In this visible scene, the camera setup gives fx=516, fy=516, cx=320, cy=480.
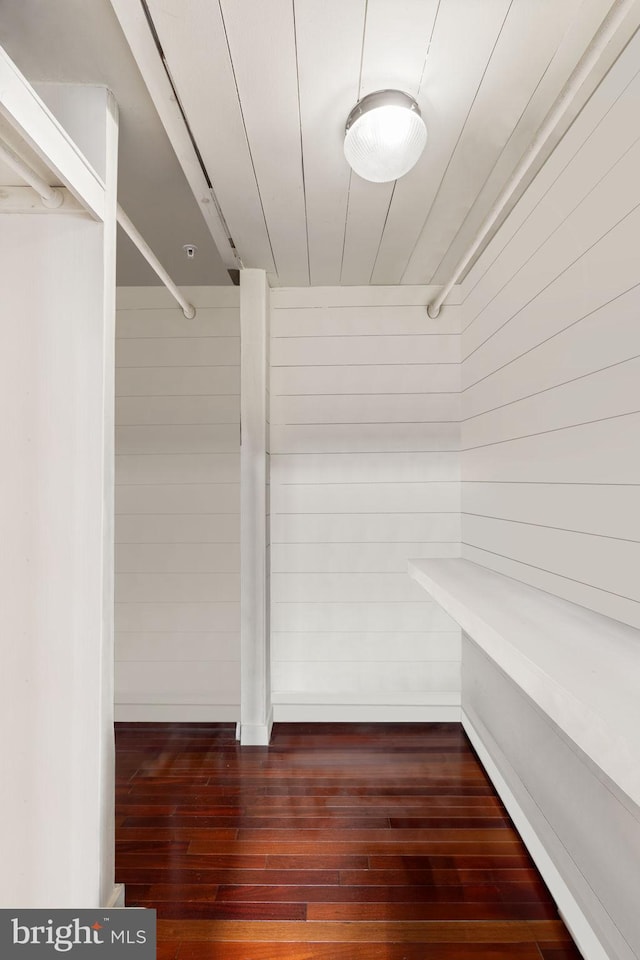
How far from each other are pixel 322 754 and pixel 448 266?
2584mm

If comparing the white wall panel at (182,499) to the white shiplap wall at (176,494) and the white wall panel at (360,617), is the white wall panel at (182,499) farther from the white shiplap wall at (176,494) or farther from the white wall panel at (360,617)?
the white wall panel at (360,617)

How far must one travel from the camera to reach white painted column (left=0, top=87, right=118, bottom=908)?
1.46 m

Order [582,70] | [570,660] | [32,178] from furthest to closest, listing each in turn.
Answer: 1. [32,178]
2. [582,70]
3. [570,660]

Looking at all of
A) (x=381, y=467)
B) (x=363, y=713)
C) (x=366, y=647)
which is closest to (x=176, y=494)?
(x=381, y=467)

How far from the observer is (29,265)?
4.99ft

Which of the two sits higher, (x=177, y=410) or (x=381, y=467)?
(x=177, y=410)

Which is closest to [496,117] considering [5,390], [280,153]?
[280,153]

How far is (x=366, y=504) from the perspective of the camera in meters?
2.97

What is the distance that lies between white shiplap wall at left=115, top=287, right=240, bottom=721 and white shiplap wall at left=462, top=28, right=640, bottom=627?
5.02 feet

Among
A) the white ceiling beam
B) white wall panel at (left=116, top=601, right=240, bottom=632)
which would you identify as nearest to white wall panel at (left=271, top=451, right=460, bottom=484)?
white wall panel at (left=116, top=601, right=240, bottom=632)

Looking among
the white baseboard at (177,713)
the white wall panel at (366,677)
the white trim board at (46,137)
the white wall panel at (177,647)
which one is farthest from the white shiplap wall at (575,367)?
the white baseboard at (177,713)

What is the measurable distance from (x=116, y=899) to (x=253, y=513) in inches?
63.6

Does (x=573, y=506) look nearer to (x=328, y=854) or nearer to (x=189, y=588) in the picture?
(x=328, y=854)

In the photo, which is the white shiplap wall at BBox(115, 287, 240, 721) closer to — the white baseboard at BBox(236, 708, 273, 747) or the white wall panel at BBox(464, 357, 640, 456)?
the white baseboard at BBox(236, 708, 273, 747)
